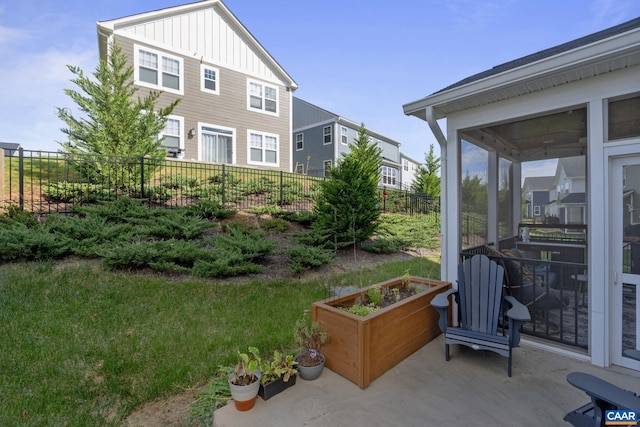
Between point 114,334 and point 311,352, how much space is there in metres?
2.17

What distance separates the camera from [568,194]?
5.55 meters

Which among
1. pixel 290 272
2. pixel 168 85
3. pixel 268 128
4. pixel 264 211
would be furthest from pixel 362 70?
pixel 290 272

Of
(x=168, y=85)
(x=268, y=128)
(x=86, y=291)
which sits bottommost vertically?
(x=86, y=291)

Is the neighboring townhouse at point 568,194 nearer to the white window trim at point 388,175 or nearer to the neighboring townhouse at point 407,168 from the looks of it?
the white window trim at point 388,175

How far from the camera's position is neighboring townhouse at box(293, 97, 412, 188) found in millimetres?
19359

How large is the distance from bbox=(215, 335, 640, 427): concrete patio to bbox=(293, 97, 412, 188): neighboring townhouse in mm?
15533

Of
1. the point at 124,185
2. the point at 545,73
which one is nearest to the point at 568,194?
the point at 545,73

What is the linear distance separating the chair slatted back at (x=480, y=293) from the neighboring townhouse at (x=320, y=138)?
49.1ft

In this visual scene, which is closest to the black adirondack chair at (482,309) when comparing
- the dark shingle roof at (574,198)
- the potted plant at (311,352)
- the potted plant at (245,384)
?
the potted plant at (311,352)

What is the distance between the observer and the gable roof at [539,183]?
5.93 metres

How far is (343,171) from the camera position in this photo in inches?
297

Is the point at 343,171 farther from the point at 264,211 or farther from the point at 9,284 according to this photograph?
the point at 9,284

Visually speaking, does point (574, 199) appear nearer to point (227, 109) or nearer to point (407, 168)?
point (227, 109)

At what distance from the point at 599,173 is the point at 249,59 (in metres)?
14.1
